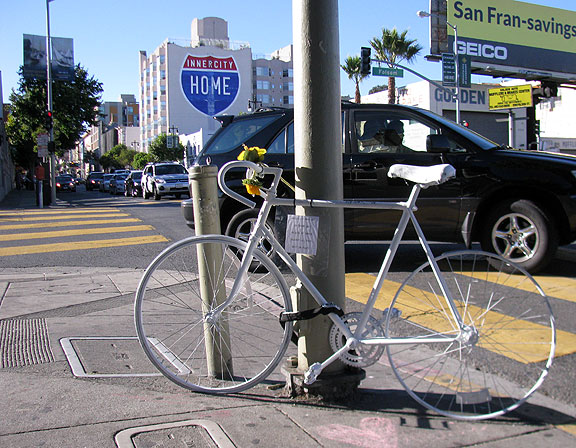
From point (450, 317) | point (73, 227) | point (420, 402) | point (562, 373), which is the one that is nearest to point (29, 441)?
point (420, 402)

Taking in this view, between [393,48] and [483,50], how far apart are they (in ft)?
18.8

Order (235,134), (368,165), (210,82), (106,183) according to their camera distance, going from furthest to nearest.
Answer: (210,82)
(106,183)
(235,134)
(368,165)

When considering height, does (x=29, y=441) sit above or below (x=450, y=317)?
below

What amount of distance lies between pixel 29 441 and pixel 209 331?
3.55 ft

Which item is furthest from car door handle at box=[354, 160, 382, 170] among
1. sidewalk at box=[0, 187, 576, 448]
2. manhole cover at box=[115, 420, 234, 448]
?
manhole cover at box=[115, 420, 234, 448]

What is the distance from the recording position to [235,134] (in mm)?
7180

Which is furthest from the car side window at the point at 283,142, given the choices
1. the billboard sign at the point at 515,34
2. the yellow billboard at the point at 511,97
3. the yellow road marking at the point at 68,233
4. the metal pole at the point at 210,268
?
the billboard sign at the point at 515,34

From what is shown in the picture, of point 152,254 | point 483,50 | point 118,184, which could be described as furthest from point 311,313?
point 483,50

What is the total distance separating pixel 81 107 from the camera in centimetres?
4138

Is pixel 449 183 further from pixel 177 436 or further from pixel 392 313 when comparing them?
pixel 177 436

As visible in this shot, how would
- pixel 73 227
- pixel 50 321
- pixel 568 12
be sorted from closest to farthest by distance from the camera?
pixel 50 321 < pixel 73 227 < pixel 568 12

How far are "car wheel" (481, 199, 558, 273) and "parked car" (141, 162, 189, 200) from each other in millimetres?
19650

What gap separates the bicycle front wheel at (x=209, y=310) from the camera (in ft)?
10.5

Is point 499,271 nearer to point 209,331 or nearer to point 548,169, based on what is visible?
point 209,331
